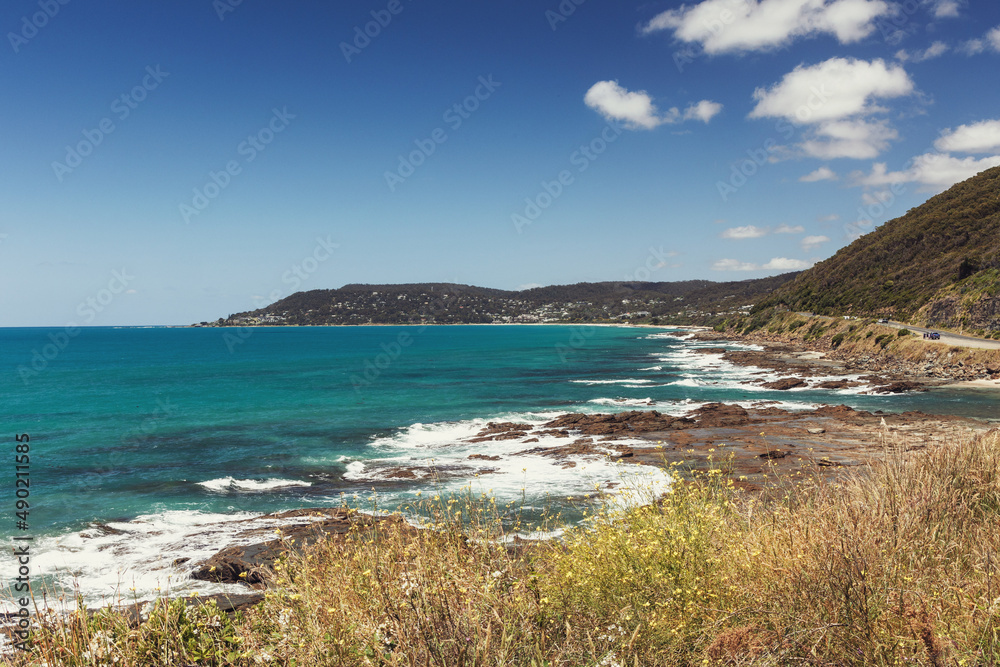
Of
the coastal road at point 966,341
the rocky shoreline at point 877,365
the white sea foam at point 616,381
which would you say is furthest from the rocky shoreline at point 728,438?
the coastal road at point 966,341

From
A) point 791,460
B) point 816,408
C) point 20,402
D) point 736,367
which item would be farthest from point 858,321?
point 20,402

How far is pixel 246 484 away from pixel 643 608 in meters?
19.4

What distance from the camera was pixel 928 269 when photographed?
71.2 m

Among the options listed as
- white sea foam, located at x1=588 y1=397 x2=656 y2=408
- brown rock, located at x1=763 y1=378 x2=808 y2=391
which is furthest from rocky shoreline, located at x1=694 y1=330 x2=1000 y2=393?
white sea foam, located at x1=588 y1=397 x2=656 y2=408

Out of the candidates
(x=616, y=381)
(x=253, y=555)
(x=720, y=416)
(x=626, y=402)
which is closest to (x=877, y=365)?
(x=616, y=381)

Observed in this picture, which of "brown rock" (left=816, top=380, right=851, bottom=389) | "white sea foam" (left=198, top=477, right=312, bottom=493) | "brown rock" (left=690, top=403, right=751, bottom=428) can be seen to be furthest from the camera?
"brown rock" (left=816, top=380, right=851, bottom=389)

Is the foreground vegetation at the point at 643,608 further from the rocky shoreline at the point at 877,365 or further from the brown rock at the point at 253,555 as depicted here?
the rocky shoreline at the point at 877,365

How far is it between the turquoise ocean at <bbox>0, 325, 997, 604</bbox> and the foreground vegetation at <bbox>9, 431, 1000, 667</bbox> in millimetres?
762

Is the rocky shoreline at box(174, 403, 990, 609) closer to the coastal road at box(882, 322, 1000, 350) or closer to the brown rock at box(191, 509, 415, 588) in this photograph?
the brown rock at box(191, 509, 415, 588)

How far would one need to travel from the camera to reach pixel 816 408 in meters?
30.0

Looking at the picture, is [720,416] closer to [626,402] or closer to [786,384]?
[626,402]

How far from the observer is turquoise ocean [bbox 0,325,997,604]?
14.7 metres

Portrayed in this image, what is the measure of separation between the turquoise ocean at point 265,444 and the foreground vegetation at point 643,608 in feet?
2.50

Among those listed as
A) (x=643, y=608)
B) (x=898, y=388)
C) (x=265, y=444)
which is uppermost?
(x=643, y=608)
